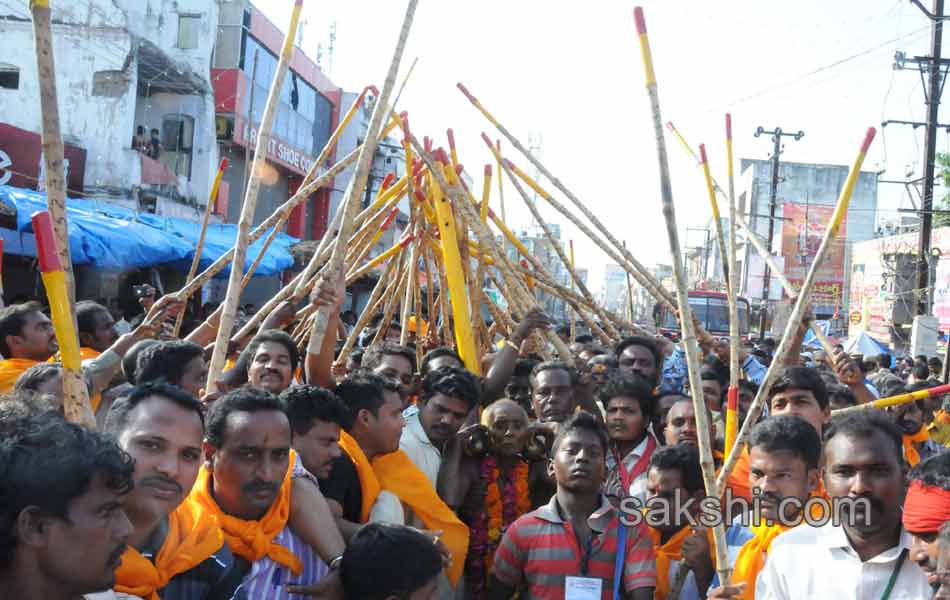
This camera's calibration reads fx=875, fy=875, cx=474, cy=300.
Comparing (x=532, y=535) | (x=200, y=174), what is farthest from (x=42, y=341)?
(x=200, y=174)

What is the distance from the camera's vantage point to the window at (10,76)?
14000mm

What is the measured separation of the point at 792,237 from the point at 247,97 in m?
22.7

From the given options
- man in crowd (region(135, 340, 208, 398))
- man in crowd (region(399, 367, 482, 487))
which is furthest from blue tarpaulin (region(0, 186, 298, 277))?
man in crowd (region(399, 367, 482, 487))

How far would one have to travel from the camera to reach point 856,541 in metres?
2.35

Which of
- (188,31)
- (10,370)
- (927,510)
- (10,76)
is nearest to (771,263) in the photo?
(927,510)

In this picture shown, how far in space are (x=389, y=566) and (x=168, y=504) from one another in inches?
23.5

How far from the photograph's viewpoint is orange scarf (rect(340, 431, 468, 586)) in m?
3.24

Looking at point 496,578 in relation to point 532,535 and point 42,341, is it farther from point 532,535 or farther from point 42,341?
point 42,341

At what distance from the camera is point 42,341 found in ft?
15.4

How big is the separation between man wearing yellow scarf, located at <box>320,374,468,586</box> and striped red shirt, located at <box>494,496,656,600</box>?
26cm

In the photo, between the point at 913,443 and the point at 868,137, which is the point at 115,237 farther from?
the point at 868,137

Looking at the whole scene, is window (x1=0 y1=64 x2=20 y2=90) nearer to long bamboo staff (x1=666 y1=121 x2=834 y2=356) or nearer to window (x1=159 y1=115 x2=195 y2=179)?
window (x1=159 y1=115 x2=195 y2=179)

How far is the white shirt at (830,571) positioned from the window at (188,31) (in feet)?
65.1

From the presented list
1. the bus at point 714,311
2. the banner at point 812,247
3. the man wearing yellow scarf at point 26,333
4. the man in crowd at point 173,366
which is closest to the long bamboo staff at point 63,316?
the man in crowd at point 173,366
